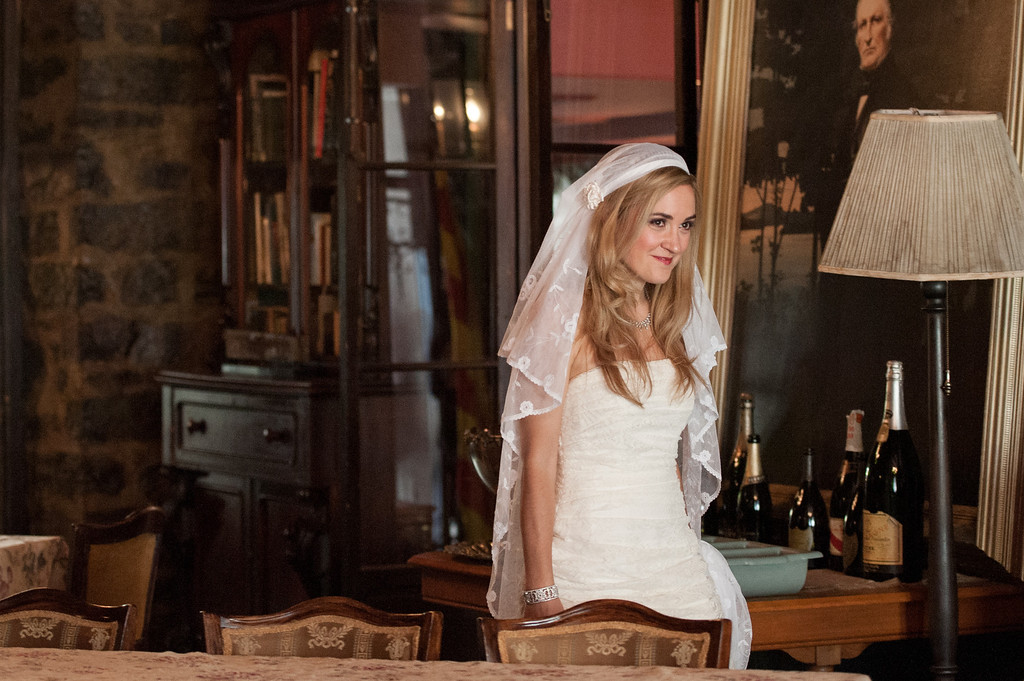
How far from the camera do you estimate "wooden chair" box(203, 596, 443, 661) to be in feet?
5.62

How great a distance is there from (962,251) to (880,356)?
578mm

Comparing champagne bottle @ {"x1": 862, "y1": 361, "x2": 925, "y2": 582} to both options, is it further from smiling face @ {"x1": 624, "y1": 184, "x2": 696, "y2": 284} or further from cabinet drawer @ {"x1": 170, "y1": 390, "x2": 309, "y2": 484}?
cabinet drawer @ {"x1": 170, "y1": 390, "x2": 309, "y2": 484}

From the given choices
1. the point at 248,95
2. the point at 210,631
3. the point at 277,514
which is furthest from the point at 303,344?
the point at 210,631

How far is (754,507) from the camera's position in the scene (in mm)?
2812

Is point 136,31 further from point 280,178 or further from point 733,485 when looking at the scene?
point 733,485

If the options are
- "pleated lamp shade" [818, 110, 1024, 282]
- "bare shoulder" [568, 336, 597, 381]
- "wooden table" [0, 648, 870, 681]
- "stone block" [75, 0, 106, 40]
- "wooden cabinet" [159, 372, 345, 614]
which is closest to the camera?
"wooden table" [0, 648, 870, 681]

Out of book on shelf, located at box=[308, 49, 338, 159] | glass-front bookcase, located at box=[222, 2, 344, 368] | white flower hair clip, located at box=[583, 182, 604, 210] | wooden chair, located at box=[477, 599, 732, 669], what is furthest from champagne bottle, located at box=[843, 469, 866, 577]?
book on shelf, located at box=[308, 49, 338, 159]

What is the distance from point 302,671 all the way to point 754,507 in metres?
1.51

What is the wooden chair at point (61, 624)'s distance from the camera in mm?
1782

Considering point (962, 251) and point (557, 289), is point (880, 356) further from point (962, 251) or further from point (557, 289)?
point (557, 289)

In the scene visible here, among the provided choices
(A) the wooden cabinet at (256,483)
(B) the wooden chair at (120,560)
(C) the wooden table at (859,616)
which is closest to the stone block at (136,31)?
(A) the wooden cabinet at (256,483)

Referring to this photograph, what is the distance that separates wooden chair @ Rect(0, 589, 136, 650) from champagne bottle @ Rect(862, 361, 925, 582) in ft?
4.54

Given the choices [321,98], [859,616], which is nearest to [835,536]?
[859,616]

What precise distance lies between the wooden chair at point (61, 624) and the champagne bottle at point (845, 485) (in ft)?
4.71
